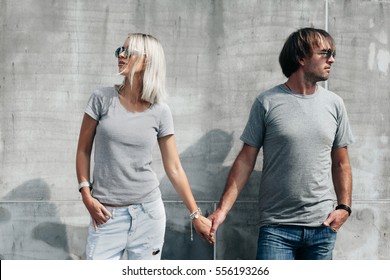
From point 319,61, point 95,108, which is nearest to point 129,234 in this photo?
point 95,108

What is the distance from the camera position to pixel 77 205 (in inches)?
189

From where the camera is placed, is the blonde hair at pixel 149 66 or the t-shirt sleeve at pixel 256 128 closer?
the blonde hair at pixel 149 66

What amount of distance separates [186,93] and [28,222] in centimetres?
137

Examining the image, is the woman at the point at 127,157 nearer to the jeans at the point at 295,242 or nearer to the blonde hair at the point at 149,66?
the blonde hair at the point at 149,66

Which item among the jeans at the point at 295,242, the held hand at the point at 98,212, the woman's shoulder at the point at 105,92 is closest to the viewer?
the held hand at the point at 98,212

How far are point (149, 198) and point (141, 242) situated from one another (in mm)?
250

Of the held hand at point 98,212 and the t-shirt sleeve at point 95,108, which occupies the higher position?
the t-shirt sleeve at point 95,108

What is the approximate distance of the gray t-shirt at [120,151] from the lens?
13.0 ft

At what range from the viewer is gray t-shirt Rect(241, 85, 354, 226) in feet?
13.9

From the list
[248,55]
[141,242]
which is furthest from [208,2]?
[141,242]

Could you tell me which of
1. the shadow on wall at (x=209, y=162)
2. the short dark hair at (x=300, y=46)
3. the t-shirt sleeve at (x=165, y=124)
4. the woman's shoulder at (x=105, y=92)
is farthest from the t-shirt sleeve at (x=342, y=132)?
the woman's shoulder at (x=105, y=92)

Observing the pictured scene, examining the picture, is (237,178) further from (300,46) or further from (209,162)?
(300,46)
